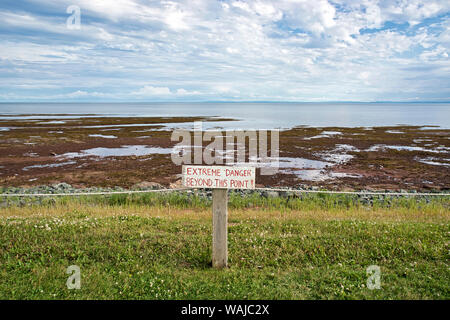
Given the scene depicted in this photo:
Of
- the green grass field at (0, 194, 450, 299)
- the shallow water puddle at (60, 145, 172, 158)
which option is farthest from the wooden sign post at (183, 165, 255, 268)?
the shallow water puddle at (60, 145, 172, 158)

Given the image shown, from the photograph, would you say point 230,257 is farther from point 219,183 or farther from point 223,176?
point 223,176

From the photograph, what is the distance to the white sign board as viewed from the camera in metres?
6.01

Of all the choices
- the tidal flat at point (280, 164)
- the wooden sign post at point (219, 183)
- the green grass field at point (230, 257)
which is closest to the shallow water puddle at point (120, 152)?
the tidal flat at point (280, 164)

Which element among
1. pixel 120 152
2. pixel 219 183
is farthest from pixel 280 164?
pixel 219 183

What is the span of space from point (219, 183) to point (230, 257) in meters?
1.67

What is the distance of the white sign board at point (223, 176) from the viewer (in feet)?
19.7

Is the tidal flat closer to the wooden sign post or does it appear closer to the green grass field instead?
the green grass field

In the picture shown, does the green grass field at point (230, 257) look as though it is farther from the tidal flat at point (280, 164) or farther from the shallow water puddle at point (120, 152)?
the shallow water puddle at point (120, 152)

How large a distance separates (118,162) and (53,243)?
68.8ft

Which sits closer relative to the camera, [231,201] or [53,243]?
[53,243]

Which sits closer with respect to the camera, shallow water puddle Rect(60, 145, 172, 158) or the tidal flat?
the tidal flat

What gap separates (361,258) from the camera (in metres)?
6.56
